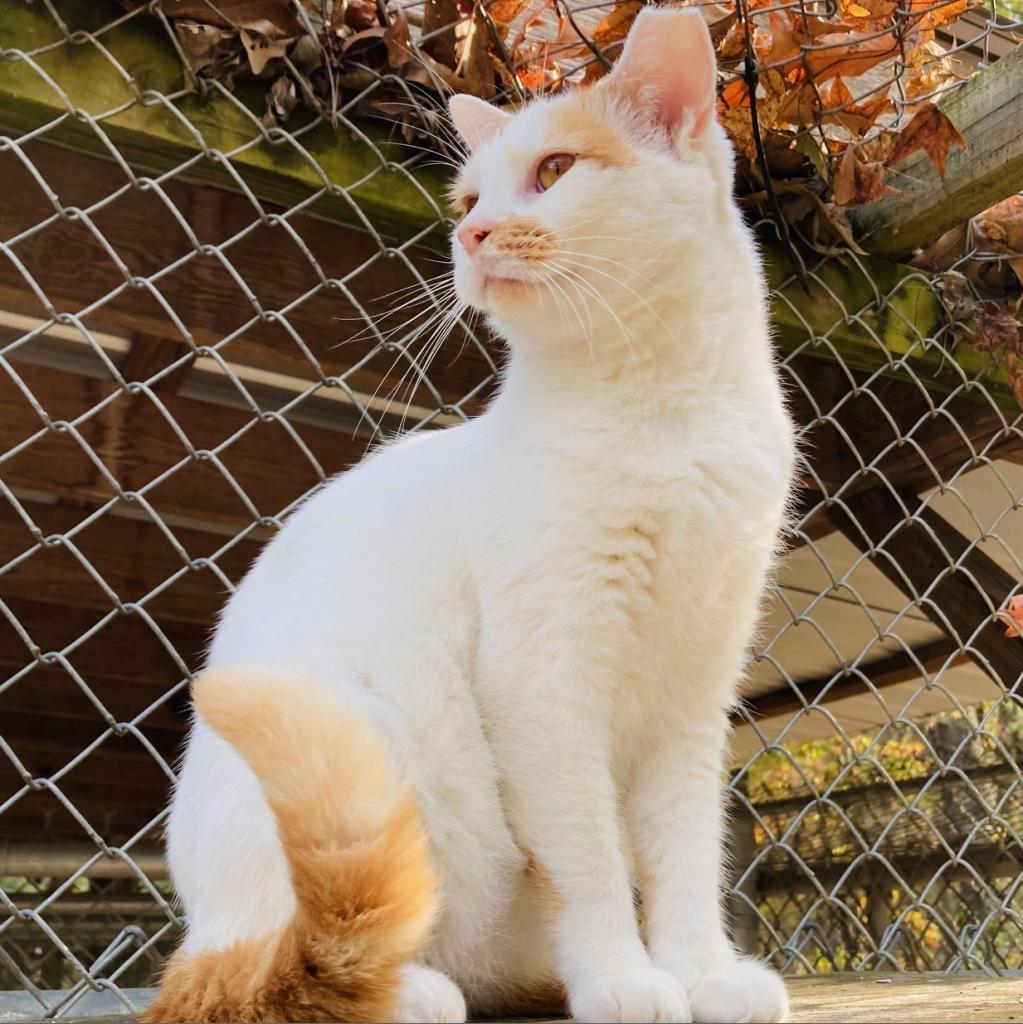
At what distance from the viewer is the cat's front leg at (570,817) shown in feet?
3.73

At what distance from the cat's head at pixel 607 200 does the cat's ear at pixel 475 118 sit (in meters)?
0.09

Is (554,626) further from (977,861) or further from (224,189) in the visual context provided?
(977,861)

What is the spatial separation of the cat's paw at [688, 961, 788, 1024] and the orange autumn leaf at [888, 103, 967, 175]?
133cm

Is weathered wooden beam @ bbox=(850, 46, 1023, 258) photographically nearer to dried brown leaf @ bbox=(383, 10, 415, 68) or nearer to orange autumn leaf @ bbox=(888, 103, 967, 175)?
orange autumn leaf @ bbox=(888, 103, 967, 175)

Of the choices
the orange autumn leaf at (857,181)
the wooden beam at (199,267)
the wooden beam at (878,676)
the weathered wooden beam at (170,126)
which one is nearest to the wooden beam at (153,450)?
the wooden beam at (199,267)

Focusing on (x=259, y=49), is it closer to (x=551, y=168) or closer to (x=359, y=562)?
(x=551, y=168)

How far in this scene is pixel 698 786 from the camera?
1.33 metres

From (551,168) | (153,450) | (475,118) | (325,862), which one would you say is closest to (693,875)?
(325,862)

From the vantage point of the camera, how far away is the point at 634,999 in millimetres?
1030

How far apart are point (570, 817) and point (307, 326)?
1183 millimetres

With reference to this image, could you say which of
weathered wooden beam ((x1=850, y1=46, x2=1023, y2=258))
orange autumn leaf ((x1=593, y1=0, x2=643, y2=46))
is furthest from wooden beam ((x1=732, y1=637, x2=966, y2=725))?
orange autumn leaf ((x1=593, y1=0, x2=643, y2=46))

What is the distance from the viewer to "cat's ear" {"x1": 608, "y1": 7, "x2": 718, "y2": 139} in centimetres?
134

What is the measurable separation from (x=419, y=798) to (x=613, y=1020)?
303 millimetres

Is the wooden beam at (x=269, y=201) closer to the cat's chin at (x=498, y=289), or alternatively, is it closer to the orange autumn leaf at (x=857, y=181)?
the orange autumn leaf at (x=857, y=181)
